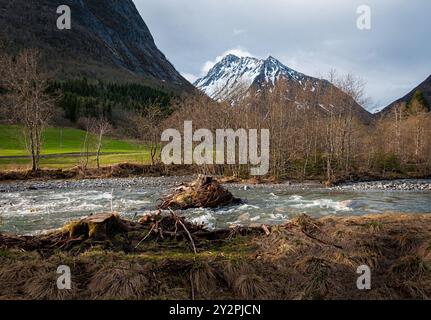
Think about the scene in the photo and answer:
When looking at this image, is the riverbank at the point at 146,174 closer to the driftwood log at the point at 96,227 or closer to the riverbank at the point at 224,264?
the riverbank at the point at 224,264

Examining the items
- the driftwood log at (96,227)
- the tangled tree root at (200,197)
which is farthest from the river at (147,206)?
the driftwood log at (96,227)

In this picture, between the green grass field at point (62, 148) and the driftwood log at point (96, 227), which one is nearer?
the driftwood log at point (96, 227)

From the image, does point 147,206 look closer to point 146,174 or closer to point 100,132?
point 146,174

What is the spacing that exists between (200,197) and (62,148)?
61178mm

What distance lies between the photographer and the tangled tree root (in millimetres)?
21109

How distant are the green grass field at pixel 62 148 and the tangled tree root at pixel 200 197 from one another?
31.5 metres

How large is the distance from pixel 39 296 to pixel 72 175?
3913 cm

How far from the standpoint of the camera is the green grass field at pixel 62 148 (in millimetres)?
52781

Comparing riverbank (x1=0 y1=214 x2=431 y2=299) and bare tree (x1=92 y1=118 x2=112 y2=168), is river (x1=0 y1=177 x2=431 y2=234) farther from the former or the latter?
bare tree (x1=92 y1=118 x2=112 y2=168)

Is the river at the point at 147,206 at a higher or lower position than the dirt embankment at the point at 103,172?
lower

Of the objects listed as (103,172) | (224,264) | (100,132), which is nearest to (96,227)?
(224,264)

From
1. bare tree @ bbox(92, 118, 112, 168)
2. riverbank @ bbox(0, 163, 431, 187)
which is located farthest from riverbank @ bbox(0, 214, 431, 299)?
bare tree @ bbox(92, 118, 112, 168)

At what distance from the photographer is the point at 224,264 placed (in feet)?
26.2
